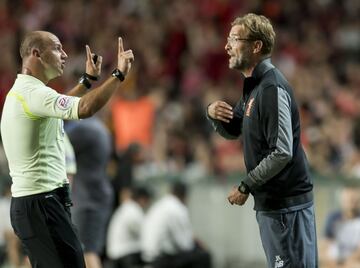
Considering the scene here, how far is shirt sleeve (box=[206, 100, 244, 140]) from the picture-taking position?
7664mm

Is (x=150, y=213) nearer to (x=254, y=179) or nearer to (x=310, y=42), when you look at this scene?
(x=310, y=42)

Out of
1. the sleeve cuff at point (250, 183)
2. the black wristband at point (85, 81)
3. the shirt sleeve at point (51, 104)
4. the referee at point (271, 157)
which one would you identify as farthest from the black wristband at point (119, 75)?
the sleeve cuff at point (250, 183)

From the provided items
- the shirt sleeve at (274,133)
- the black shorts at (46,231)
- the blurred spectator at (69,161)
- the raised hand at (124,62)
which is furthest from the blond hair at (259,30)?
the blurred spectator at (69,161)

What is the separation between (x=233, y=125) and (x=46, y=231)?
1526 mm

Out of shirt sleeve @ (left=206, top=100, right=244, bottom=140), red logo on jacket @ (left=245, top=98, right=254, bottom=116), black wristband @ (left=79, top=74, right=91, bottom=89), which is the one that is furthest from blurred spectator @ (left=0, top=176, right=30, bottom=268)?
red logo on jacket @ (left=245, top=98, right=254, bottom=116)

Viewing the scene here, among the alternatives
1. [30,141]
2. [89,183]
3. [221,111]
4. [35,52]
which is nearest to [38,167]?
[30,141]

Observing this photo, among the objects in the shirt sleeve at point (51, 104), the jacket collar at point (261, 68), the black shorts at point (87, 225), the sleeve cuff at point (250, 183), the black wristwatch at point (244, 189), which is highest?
the jacket collar at point (261, 68)

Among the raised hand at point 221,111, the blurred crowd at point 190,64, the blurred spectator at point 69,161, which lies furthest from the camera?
the blurred crowd at point 190,64

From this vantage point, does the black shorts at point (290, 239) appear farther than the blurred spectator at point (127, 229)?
No

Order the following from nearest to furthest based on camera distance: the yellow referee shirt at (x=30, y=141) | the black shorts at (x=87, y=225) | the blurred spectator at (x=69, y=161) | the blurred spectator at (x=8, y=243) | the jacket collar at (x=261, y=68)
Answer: the yellow referee shirt at (x=30, y=141), the jacket collar at (x=261, y=68), the blurred spectator at (x=69, y=161), the black shorts at (x=87, y=225), the blurred spectator at (x=8, y=243)

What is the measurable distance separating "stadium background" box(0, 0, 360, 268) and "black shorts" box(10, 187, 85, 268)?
496 cm

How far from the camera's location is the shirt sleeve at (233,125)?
7.66m

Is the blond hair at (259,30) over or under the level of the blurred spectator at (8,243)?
over

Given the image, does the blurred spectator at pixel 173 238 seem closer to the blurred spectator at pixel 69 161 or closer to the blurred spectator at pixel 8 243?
the blurred spectator at pixel 8 243
